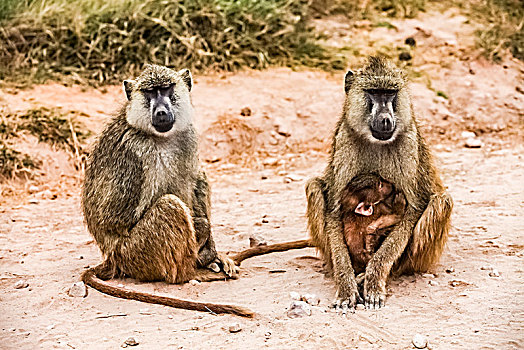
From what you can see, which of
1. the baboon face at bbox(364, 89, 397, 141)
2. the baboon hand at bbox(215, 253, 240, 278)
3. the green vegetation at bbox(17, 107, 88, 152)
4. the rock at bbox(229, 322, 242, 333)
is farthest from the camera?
the green vegetation at bbox(17, 107, 88, 152)

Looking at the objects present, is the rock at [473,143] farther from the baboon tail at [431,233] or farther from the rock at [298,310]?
the rock at [298,310]

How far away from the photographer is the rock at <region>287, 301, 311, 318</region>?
484cm

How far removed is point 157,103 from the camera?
17.7ft

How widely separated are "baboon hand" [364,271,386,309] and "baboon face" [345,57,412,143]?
38.9 inches

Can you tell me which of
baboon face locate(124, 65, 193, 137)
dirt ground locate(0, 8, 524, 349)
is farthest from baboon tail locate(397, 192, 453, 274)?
baboon face locate(124, 65, 193, 137)

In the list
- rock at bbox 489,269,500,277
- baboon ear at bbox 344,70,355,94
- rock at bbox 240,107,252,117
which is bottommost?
rock at bbox 489,269,500,277

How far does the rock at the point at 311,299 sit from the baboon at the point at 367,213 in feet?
1.78

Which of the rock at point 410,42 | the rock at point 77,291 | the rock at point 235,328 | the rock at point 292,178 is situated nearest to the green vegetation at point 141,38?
the rock at point 410,42

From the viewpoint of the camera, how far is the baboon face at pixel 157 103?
5.39m

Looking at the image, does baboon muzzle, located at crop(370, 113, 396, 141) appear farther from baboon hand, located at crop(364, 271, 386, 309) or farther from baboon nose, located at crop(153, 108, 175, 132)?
baboon nose, located at crop(153, 108, 175, 132)

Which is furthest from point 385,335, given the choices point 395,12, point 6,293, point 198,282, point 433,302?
point 395,12

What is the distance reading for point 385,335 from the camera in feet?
15.0

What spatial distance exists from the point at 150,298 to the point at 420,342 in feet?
6.19

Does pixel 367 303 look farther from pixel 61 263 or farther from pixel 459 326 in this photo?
pixel 61 263
